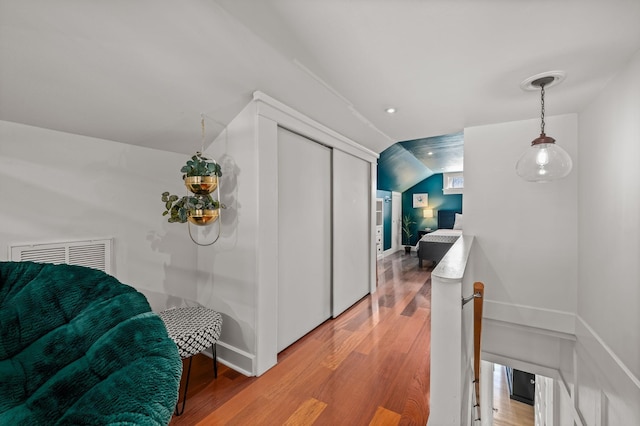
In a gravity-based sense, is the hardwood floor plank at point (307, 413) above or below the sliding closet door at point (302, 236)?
below

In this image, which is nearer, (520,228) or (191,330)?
(191,330)

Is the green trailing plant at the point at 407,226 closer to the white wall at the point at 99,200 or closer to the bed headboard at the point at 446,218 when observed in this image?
the bed headboard at the point at 446,218

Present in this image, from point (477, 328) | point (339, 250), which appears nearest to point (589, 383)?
point (477, 328)

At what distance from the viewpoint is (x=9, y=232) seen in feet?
5.31

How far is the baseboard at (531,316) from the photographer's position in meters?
2.67

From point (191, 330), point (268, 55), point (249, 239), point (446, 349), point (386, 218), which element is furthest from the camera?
→ point (386, 218)

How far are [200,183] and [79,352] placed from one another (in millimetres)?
1491

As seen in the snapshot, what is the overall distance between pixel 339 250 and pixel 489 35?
234cm

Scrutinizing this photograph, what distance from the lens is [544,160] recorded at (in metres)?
1.88

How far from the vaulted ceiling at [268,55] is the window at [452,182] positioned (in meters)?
6.02

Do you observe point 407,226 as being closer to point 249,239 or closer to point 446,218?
point 446,218

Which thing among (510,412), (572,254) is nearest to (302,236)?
(572,254)

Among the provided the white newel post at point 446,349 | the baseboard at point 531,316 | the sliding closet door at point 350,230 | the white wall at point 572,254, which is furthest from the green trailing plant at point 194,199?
the baseboard at point 531,316

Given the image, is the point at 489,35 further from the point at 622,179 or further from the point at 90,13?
the point at 90,13
